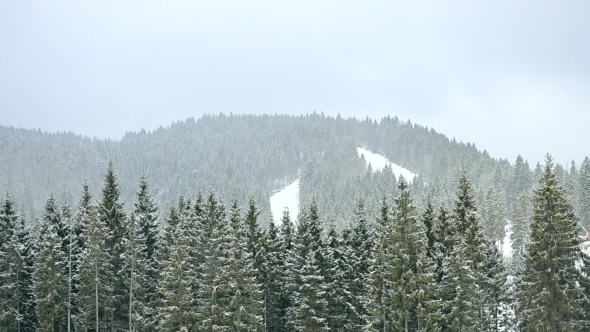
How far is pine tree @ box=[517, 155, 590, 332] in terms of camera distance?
3266cm

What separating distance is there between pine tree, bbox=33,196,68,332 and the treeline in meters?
0.12

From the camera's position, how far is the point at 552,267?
1304 inches

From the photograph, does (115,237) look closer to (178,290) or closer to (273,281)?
(178,290)

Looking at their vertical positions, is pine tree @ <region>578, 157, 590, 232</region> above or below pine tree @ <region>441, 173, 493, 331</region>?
above

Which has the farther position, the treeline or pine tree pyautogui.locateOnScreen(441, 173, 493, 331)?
pine tree pyautogui.locateOnScreen(441, 173, 493, 331)

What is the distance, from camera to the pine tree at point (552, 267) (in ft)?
107

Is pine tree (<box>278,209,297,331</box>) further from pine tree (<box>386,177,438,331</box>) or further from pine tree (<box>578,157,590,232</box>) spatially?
pine tree (<box>578,157,590,232</box>)

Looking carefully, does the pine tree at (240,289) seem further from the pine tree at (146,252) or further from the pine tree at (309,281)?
the pine tree at (146,252)

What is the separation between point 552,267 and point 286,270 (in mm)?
20840

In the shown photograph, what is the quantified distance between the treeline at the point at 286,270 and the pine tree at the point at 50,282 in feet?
0.38

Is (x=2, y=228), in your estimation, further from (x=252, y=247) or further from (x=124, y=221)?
(x=252, y=247)

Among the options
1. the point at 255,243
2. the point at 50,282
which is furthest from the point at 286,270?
the point at 50,282

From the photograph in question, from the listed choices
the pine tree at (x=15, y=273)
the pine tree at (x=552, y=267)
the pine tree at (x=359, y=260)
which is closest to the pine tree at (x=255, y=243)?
the pine tree at (x=359, y=260)

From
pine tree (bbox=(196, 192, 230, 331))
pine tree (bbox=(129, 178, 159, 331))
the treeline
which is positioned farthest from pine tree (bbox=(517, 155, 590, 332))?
pine tree (bbox=(129, 178, 159, 331))
